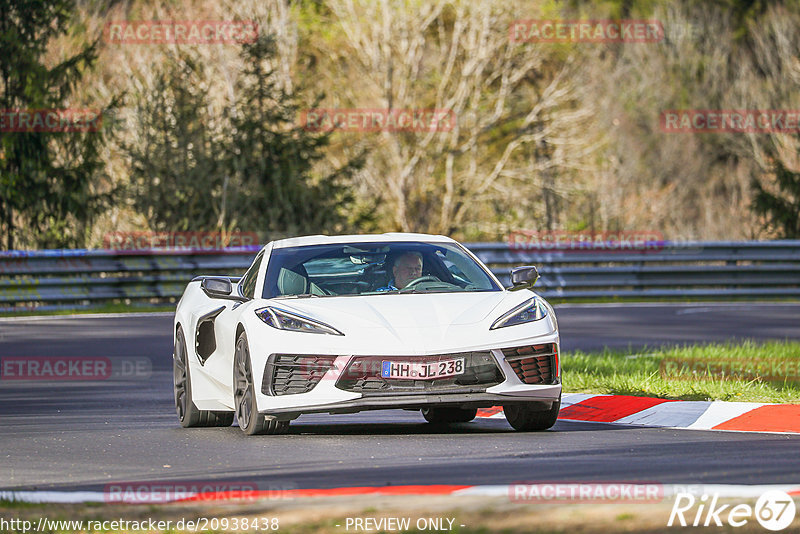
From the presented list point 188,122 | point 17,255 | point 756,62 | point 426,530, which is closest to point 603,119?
point 756,62

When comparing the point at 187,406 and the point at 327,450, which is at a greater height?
the point at 327,450

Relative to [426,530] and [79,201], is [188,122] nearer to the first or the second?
[79,201]

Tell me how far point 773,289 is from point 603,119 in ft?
90.6

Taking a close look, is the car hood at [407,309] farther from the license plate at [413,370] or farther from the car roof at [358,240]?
the car roof at [358,240]

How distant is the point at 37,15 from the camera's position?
31828 millimetres
